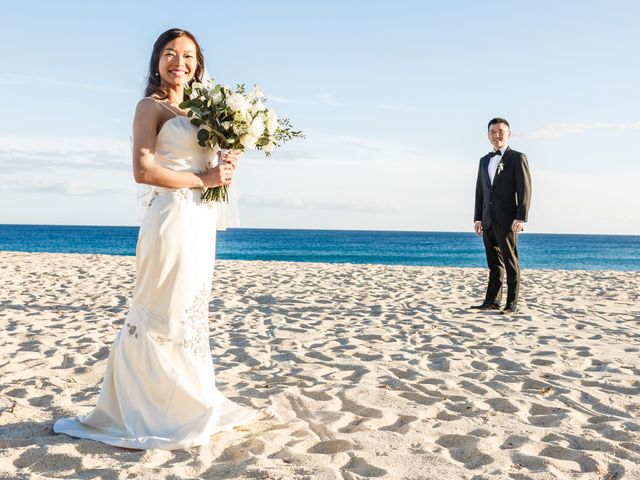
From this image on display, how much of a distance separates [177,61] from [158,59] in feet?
0.38

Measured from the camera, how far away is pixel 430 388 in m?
4.23

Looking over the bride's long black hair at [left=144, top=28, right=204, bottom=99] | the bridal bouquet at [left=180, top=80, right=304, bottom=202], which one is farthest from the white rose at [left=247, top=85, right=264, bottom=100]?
the bride's long black hair at [left=144, top=28, right=204, bottom=99]

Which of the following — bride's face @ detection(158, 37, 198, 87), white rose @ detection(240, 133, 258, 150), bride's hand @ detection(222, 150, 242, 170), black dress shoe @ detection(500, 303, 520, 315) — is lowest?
black dress shoe @ detection(500, 303, 520, 315)

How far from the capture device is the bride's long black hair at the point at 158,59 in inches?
124

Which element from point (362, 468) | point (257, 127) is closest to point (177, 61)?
point (257, 127)

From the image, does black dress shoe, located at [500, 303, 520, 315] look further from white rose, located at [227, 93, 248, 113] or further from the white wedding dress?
white rose, located at [227, 93, 248, 113]

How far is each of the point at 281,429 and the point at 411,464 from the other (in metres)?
0.80

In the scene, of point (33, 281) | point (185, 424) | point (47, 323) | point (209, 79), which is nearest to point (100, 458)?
point (185, 424)

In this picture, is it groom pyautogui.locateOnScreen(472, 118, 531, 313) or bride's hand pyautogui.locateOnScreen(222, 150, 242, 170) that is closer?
bride's hand pyautogui.locateOnScreen(222, 150, 242, 170)

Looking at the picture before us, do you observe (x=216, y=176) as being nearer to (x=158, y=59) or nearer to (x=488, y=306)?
(x=158, y=59)

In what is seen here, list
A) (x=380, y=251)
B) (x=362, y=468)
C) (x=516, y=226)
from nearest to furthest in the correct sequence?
(x=362, y=468), (x=516, y=226), (x=380, y=251)

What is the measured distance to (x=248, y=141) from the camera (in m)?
3.17

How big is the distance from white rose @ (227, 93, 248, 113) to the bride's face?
301mm

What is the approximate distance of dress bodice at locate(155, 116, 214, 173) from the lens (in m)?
3.05
